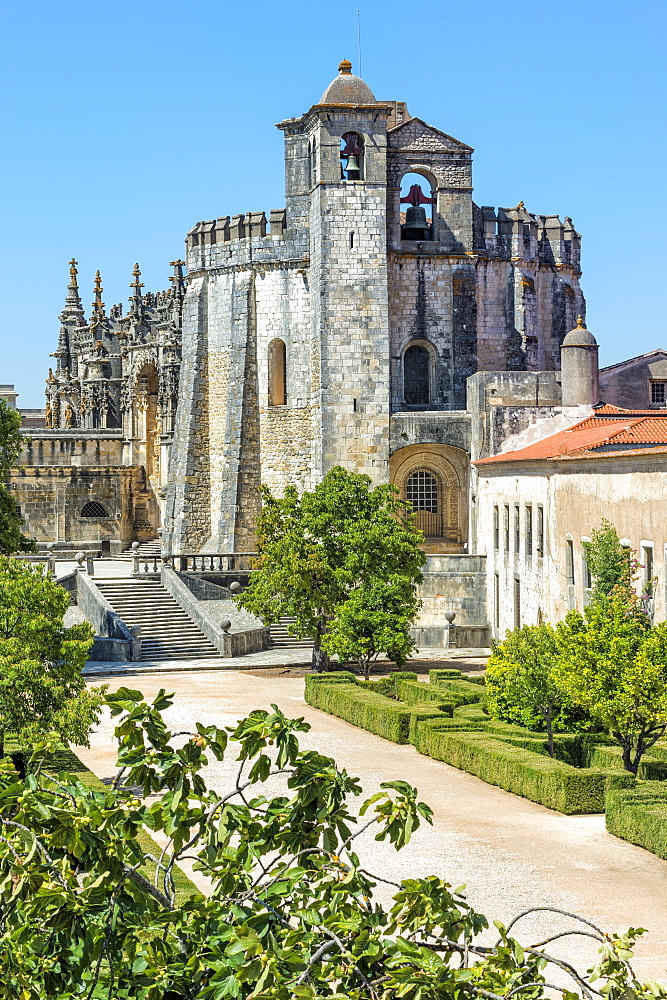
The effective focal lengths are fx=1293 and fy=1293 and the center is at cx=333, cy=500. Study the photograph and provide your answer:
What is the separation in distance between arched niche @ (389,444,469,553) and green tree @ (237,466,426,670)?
9930 millimetres

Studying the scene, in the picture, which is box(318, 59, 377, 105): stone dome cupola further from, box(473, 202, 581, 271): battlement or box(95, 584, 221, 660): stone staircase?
box(95, 584, 221, 660): stone staircase

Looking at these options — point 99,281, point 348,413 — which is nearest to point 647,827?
point 348,413

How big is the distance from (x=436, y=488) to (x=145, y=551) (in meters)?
15.9

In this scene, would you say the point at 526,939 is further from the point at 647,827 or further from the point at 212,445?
the point at 212,445

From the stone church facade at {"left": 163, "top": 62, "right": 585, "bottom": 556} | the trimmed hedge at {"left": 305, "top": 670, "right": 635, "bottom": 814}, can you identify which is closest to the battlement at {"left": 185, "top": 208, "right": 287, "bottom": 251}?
the stone church facade at {"left": 163, "top": 62, "right": 585, "bottom": 556}

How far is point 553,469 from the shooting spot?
32.1 metres

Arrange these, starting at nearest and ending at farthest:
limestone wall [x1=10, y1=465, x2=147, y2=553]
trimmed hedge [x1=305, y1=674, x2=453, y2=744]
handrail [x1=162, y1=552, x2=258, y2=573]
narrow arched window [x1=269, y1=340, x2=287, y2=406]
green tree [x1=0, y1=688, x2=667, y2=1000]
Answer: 1. green tree [x1=0, y1=688, x2=667, y2=1000]
2. trimmed hedge [x1=305, y1=674, x2=453, y2=744]
3. handrail [x1=162, y1=552, x2=258, y2=573]
4. narrow arched window [x1=269, y1=340, x2=287, y2=406]
5. limestone wall [x1=10, y1=465, x2=147, y2=553]

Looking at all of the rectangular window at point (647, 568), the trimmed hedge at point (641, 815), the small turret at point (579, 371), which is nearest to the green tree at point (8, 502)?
the rectangular window at point (647, 568)

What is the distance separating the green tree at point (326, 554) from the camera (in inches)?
1294

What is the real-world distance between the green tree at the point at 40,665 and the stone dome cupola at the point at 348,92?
93.1ft

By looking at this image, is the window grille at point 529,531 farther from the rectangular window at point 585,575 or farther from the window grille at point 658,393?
the window grille at point 658,393

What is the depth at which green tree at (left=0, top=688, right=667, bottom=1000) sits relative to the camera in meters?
5.99

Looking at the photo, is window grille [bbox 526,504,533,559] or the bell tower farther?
the bell tower

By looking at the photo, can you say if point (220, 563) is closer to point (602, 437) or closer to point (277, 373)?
point (277, 373)
